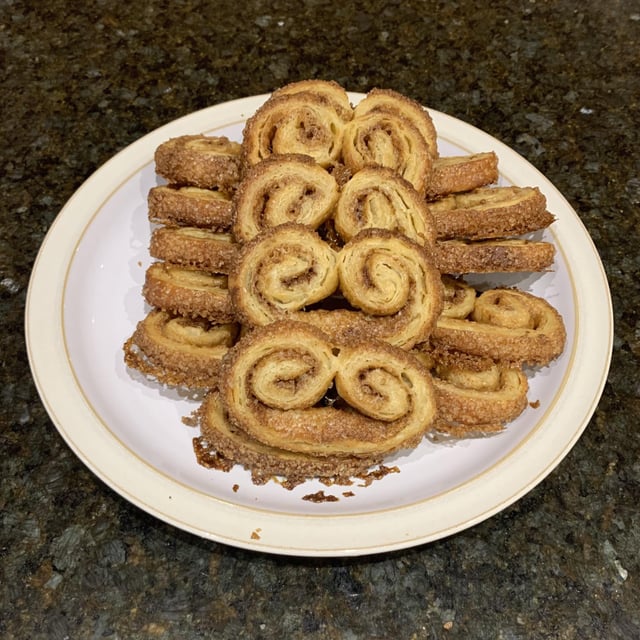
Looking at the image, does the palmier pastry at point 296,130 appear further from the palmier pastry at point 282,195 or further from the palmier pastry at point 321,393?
the palmier pastry at point 321,393

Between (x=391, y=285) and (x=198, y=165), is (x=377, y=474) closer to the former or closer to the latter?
(x=391, y=285)

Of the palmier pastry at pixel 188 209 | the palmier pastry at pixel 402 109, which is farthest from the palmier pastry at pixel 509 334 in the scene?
the palmier pastry at pixel 188 209

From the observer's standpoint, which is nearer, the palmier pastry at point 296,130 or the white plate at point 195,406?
the white plate at point 195,406

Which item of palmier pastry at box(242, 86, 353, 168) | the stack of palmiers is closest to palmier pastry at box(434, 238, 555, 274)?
the stack of palmiers

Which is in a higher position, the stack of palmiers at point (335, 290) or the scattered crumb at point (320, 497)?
the stack of palmiers at point (335, 290)

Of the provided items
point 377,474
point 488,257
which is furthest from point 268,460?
point 488,257

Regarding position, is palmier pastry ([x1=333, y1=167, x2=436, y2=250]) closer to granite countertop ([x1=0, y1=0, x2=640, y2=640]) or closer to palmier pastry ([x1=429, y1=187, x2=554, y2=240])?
palmier pastry ([x1=429, y1=187, x2=554, y2=240])
